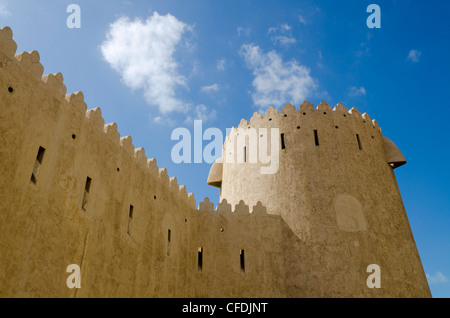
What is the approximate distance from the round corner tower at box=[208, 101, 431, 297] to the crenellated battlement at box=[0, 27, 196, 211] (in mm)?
3693

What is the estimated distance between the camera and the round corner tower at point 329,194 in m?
12.0

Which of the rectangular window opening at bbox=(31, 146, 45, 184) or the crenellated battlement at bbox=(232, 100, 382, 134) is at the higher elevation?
the crenellated battlement at bbox=(232, 100, 382, 134)

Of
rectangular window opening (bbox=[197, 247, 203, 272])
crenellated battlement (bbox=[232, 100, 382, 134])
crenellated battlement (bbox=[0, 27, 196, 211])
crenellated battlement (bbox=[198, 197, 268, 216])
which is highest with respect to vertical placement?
crenellated battlement (bbox=[232, 100, 382, 134])

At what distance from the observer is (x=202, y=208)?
43.8ft

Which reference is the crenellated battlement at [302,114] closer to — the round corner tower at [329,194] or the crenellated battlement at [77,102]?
the round corner tower at [329,194]

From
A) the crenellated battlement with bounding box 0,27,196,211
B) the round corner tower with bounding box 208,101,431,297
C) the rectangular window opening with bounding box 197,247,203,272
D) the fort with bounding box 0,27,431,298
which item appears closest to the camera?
the fort with bounding box 0,27,431,298

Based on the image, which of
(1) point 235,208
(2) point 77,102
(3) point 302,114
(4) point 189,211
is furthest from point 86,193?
(3) point 302,114

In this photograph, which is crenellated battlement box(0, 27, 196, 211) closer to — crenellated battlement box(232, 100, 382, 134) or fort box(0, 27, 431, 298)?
fort box(0, 27, 431, 298)

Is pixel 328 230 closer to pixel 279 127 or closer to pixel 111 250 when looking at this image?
pixel 279 127

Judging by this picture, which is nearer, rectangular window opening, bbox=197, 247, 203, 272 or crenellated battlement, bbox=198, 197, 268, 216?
rectangular window opening, bbox=197, 247, 203, 272

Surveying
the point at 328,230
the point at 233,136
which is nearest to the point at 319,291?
the point at 328,230

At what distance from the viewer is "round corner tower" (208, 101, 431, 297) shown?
1200 cm

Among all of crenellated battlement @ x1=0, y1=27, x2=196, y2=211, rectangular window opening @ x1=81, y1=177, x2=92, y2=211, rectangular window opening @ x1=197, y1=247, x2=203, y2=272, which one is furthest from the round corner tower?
rectangular window opening @ x1=81, y1=177, x2=92, y2=211

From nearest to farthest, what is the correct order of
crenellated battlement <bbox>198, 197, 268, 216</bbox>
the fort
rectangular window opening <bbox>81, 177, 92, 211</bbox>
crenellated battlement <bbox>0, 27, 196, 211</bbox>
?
the fort < crenellated battlement <bbox>0, 27, 196, 211</bbox> < rectangular window opening <bbox>81, 177, 92, 211</bbox> < crenellated battlement <bbox>198, 197, 268, 216</bbox>
